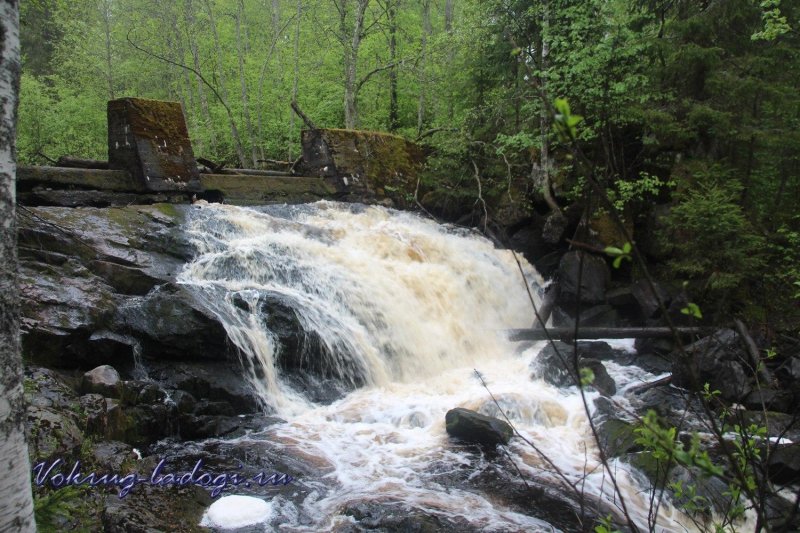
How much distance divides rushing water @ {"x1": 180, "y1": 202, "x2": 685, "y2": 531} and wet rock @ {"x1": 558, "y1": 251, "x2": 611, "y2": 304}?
0.73 m

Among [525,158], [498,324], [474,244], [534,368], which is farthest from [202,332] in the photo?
[525,158]

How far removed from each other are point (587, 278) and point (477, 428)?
5748 millimetres

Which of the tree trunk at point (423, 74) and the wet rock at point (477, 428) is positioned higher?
the tree trunk at point (423, 74)

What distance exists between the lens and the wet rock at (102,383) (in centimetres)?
515

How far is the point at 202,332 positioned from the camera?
643 cm

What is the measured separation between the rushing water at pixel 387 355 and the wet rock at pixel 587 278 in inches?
28.9

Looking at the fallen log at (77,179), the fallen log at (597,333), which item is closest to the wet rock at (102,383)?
the fallen log at (77,179)

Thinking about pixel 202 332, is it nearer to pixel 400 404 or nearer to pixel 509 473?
pixel 400 404

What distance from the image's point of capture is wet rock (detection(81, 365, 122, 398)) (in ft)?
16.9

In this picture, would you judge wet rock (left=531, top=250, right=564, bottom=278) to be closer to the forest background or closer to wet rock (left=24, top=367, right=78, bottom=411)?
the forest background

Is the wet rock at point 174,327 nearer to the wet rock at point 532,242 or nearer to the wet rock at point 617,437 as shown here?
the wet rock at point 617,437

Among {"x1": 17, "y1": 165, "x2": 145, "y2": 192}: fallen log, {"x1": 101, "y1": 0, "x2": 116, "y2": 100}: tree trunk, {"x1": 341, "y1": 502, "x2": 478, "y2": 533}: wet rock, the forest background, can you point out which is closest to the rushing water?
{"x1": 341, "y1": 502, "x2": 478, "y2": 533}: wet rock

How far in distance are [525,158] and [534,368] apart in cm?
706

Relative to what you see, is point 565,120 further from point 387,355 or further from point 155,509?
point 387,355
